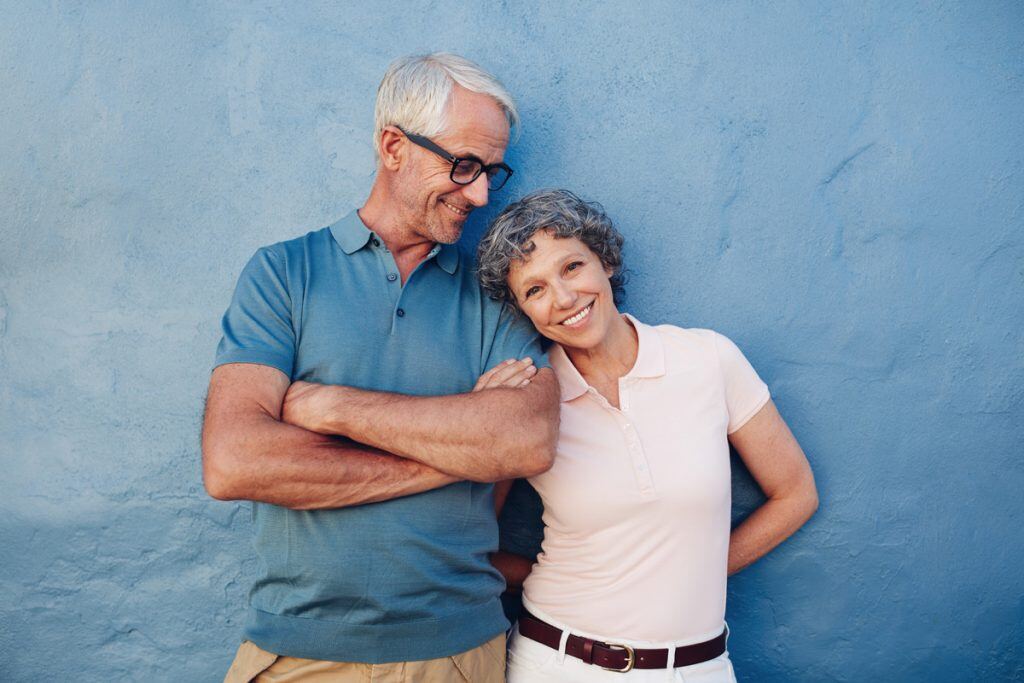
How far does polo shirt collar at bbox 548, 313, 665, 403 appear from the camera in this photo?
2.20 m

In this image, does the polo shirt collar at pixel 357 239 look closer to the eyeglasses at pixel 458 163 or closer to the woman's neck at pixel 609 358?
the eyeglasses at pixel 458 163

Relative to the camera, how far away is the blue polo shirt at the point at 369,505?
6.20ft

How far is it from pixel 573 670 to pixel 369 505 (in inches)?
29.3

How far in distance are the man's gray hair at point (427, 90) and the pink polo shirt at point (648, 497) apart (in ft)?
2.58

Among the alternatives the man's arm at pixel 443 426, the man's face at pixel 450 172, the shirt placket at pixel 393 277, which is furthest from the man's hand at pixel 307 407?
the man's face at pixel 450 172

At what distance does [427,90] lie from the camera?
7.02 ft

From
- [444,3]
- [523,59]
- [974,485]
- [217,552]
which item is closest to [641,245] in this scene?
[523,59]

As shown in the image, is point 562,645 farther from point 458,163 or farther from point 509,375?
point 458,163

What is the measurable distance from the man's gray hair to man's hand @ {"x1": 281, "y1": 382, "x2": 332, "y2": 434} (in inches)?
30.7

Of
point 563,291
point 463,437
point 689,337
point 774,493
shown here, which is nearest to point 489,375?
point 463,437

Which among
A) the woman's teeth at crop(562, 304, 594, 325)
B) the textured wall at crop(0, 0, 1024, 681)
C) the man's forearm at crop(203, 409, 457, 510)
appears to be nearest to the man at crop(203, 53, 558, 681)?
the man's forearm at crop(203, 409, 457, 510)

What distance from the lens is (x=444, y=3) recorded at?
252 cm

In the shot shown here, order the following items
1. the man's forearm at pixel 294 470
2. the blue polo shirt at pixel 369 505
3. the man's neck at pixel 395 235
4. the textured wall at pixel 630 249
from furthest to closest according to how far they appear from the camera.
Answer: the textured wall at pixel 630 249
the man's neck at pixel 395 235
the blue polo shirt at pixel 369 505
the man's forearm at pixel 294 470

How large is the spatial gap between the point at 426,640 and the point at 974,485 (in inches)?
73.5
